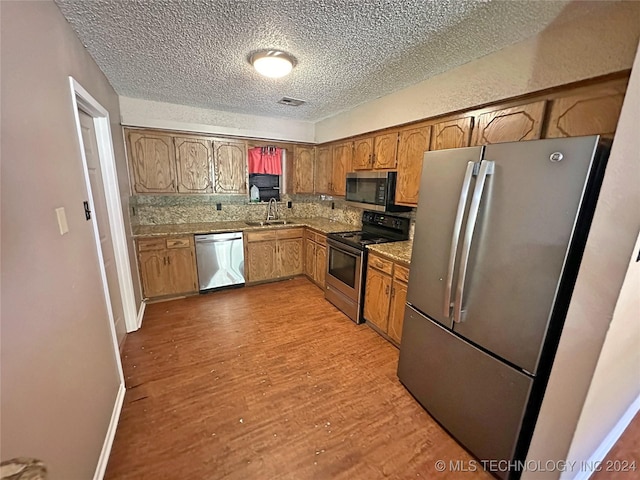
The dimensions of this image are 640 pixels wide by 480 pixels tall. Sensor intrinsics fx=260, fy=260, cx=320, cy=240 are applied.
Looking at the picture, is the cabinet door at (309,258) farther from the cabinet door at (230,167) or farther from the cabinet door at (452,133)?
the cabinet door at (452,133)

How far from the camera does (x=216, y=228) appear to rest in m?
3.56

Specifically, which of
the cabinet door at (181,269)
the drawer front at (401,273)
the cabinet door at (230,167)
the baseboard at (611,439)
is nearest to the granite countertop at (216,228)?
the cabinet door at (181,269)

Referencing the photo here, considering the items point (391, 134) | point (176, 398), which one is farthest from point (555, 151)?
point (176, 398)

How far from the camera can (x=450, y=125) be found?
85.2 inches

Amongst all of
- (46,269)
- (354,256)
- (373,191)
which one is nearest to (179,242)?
(354,256)

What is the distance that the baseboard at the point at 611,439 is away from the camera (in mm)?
1459

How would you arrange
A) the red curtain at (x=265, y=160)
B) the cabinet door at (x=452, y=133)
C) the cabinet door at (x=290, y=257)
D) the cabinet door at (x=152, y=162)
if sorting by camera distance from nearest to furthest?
the cabinet door at (x=452, y=133) < the cabinet door at (x=152, y=162) < the red curtain at (x=265, y=160) < the cabinet door at (x=290, y=257)

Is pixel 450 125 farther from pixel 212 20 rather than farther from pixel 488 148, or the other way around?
pixel 212 20

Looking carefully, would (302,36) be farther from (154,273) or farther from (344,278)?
(154,273)

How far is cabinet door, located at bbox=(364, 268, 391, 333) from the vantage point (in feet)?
8.42

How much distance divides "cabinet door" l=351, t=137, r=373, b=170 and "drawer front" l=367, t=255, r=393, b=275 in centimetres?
116

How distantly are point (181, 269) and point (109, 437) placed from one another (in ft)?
6.83

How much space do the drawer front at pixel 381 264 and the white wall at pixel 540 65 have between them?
4.57 feet

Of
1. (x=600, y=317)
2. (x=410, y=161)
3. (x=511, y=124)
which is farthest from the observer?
(x=410, y=161)
